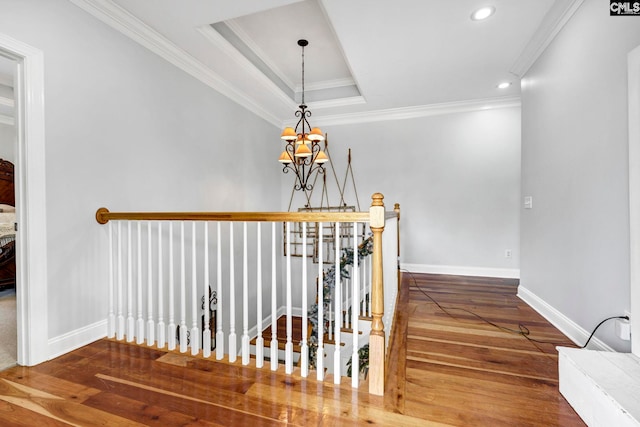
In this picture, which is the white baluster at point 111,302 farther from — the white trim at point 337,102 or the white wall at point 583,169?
the white wall at point 583,169

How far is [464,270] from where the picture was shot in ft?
13.9

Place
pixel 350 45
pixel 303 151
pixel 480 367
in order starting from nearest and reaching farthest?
pixel 480 367 → pixel 350 45 → pixel 303 151

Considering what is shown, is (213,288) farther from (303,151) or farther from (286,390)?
(286,390)

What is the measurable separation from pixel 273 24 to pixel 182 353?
3127mm

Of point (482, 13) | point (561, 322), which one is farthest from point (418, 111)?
point (561, 322)

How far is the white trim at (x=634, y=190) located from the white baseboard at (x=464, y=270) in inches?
109

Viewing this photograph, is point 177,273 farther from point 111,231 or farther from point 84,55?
point 84,55

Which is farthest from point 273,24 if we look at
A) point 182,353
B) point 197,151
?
point 182,353

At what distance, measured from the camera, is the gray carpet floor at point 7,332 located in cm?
195

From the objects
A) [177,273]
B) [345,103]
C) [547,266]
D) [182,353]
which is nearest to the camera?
[182,353]

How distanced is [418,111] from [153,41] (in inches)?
138

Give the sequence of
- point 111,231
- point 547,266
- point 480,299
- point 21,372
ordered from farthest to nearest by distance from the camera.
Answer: point 480,299 → point 547,266 → point 111,231 → point 21,372

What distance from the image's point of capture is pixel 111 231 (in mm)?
2238

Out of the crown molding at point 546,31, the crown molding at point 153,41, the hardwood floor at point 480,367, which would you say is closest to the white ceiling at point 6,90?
the crown molding at point 153,41
